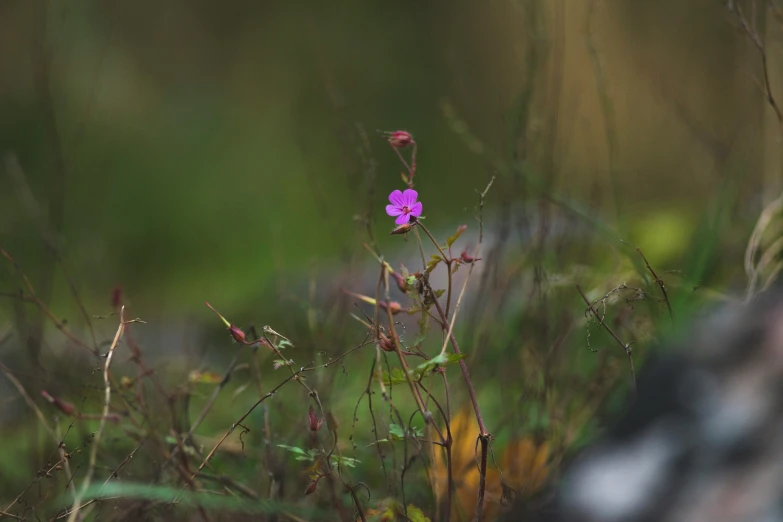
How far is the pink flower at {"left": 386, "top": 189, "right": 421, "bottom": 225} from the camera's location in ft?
2.98

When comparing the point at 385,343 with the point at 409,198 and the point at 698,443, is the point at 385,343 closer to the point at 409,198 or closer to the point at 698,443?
the point at 409,198

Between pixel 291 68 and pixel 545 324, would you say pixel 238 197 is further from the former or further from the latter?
pixel 545 324

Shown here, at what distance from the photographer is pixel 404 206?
0.93 m

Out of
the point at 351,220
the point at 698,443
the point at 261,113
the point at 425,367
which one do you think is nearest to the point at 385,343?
the point at 425,367

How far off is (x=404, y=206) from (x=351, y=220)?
9.96 ft

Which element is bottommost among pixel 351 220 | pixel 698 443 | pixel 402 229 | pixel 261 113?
pixel 351 220

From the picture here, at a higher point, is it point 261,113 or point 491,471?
point 261,113

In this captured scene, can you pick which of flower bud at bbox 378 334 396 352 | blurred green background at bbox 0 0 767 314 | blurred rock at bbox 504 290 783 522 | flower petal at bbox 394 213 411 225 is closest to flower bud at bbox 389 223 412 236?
flower petal at bbox 394 213 411 225

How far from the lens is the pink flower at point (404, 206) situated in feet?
2.98

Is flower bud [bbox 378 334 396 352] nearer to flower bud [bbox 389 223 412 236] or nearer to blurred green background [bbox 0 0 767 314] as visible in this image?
flower bud [bbox 389 223 412 236]

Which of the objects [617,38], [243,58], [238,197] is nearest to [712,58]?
[617,38]

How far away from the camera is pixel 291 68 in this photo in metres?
5.57

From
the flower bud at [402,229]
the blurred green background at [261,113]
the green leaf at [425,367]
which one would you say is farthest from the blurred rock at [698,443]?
the blurred green background at [261,113]

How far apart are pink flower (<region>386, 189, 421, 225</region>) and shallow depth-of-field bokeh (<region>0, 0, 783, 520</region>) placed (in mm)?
78
